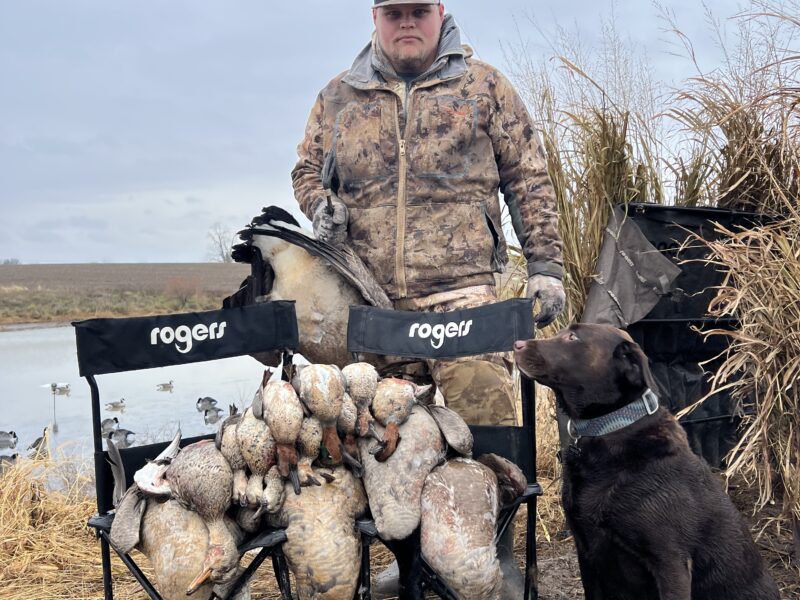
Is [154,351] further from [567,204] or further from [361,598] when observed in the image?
[567,204]

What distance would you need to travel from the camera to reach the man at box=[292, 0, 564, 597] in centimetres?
407

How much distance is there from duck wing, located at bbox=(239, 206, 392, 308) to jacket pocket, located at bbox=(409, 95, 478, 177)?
0.60 metres

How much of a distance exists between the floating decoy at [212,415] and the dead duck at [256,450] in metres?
4.89

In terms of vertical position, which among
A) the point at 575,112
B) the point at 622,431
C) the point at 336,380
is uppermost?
the point at 575,112

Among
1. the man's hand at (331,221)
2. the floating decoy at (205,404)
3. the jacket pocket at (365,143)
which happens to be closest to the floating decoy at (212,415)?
the floating decoy at (205,404)

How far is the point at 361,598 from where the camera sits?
2768 mm

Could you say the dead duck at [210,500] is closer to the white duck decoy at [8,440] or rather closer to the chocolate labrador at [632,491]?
the chocolate labrador at [632,491]

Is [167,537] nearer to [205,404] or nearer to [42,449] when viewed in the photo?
[42,449]

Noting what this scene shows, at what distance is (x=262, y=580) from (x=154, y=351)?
1.70 metres

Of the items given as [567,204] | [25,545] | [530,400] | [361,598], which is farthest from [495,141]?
[25,545]

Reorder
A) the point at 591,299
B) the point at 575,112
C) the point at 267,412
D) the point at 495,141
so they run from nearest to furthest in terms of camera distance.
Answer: the point at 267,412, the point at 495,141, the point at 591,299, the point at 575,112

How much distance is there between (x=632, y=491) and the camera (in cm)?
286

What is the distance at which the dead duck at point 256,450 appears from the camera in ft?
8.87

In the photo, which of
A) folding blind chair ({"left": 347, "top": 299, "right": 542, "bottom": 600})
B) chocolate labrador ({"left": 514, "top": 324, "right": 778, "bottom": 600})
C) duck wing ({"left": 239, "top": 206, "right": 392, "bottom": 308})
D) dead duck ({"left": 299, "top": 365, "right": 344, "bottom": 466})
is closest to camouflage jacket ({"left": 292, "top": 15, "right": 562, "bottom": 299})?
duck wing ({"left": 239, "top": 206, "right": 392, "bottom": 308})
